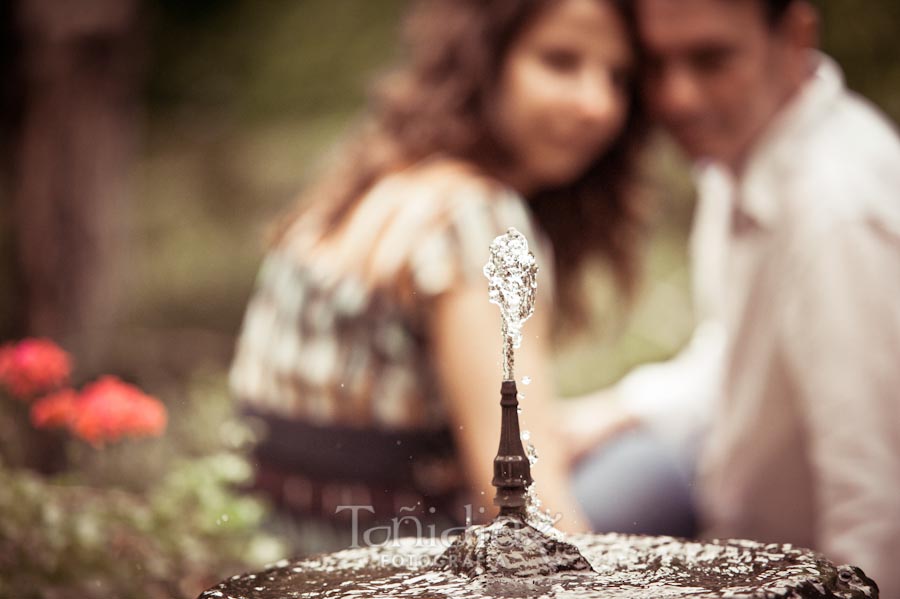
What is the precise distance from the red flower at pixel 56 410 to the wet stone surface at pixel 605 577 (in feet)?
3.85

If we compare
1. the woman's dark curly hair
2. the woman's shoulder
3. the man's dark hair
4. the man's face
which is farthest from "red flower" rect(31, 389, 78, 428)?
the man's dark hair

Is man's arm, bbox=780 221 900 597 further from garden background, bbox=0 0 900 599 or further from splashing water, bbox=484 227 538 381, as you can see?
splashing water, bbox=484 227 538 381

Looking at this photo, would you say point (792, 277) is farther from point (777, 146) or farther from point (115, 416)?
point (115, 416)

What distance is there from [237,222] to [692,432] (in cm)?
483

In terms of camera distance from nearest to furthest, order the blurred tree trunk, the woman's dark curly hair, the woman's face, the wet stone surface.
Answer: the wet stone surface
the woman's face
the woman's dark curly hair
the blurred tree trunk

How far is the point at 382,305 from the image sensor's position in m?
2.36

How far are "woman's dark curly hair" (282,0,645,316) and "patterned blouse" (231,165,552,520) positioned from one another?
8.1 inches

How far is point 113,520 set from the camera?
2.19 m

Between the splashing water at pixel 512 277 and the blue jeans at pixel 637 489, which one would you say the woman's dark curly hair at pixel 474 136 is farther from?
the splashing water at pixel 512 277

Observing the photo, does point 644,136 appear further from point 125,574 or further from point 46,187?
point 46,187

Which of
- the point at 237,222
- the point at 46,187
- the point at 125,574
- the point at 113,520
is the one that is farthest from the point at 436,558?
the point at 237,222

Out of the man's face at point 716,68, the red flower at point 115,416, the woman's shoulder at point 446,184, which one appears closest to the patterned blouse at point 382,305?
the woman's shoulder at point 446,184

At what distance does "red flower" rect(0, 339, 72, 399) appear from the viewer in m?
2.47

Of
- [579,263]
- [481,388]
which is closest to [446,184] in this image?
[481,388]
